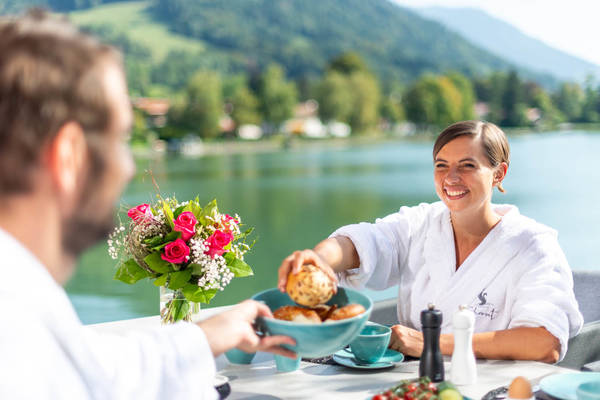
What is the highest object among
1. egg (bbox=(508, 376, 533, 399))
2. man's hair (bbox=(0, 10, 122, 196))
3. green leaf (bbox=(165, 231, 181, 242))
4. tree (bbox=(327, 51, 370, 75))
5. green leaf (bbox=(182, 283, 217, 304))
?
tree (bbox=(327, 51, 370, 75))

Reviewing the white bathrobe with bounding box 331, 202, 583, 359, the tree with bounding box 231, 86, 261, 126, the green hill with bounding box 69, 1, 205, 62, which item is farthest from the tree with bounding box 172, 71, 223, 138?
the white bathrobe with bounding box 331, 202, 583, 359

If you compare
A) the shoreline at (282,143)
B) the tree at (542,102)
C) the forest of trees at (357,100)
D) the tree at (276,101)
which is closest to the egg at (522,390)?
the shoreline at (282,143)

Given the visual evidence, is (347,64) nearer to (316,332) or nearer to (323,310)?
(323,310)

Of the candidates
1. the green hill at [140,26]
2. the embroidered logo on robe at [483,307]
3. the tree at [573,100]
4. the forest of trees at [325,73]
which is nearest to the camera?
the embroidered logo on robe at [483,307]

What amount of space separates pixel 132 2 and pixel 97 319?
92831 millimetres

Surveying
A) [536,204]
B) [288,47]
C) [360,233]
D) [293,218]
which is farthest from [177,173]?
[288,47]

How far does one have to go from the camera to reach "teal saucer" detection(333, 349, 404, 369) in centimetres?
168

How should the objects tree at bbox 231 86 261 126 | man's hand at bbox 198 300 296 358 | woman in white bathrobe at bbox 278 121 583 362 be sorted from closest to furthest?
man's hand at bbox 198 300 296 358, woman in white bathrobe at bbox 278 121 583 362, tree at bbox 231 86 261 126

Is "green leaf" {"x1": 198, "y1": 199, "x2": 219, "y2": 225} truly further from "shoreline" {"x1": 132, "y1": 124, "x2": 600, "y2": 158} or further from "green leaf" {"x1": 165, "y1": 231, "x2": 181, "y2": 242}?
"shoreline" {"x1": 132, "y1": 124, "x2": 600, "y2": 158}

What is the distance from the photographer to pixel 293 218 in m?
19.9

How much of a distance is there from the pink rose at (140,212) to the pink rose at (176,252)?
127 millimetres

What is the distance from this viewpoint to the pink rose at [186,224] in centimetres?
172

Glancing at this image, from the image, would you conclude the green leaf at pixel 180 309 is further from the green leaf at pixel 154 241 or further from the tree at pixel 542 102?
the tree at pixel 542 102

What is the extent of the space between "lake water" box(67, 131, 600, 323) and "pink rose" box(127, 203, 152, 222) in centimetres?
210
